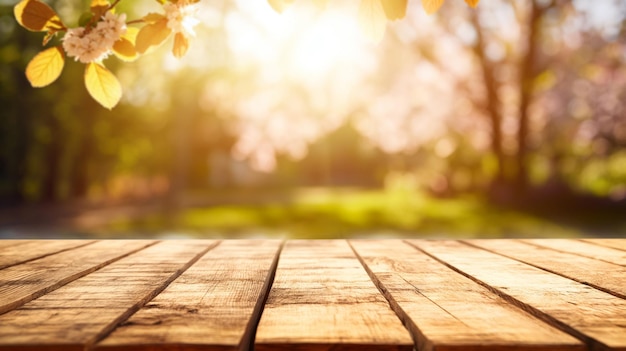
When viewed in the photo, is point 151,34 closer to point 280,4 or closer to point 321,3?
point 280,4

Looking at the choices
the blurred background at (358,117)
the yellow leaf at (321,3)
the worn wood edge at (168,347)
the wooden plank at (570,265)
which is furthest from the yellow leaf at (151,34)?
the blurred background at (358,117)

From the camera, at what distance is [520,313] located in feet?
4.35

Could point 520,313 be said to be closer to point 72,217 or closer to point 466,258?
point 466,258

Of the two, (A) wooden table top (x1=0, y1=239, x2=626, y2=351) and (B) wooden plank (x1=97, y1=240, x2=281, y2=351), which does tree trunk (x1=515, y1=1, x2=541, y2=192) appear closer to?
(A) wooden table top (x1=0, y1=239, x2=626, y2=351)

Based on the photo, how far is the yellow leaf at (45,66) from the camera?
5.79ft

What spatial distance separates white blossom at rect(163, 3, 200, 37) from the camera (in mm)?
1723

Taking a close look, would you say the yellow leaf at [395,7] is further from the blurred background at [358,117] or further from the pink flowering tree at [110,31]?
the blurred background at [358,117]

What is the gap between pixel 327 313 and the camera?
132 centimetres

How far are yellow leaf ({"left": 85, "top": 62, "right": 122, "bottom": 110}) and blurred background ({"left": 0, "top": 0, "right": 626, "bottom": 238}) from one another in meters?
8.18

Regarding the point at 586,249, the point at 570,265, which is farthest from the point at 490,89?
the point at 570,265

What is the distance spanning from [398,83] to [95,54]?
15573mm

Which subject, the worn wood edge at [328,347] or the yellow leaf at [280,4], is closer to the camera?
the worn wood edge at [328,347]

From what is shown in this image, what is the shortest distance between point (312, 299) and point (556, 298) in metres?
0.61

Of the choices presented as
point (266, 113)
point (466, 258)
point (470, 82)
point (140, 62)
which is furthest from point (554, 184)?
point (466, 258)
